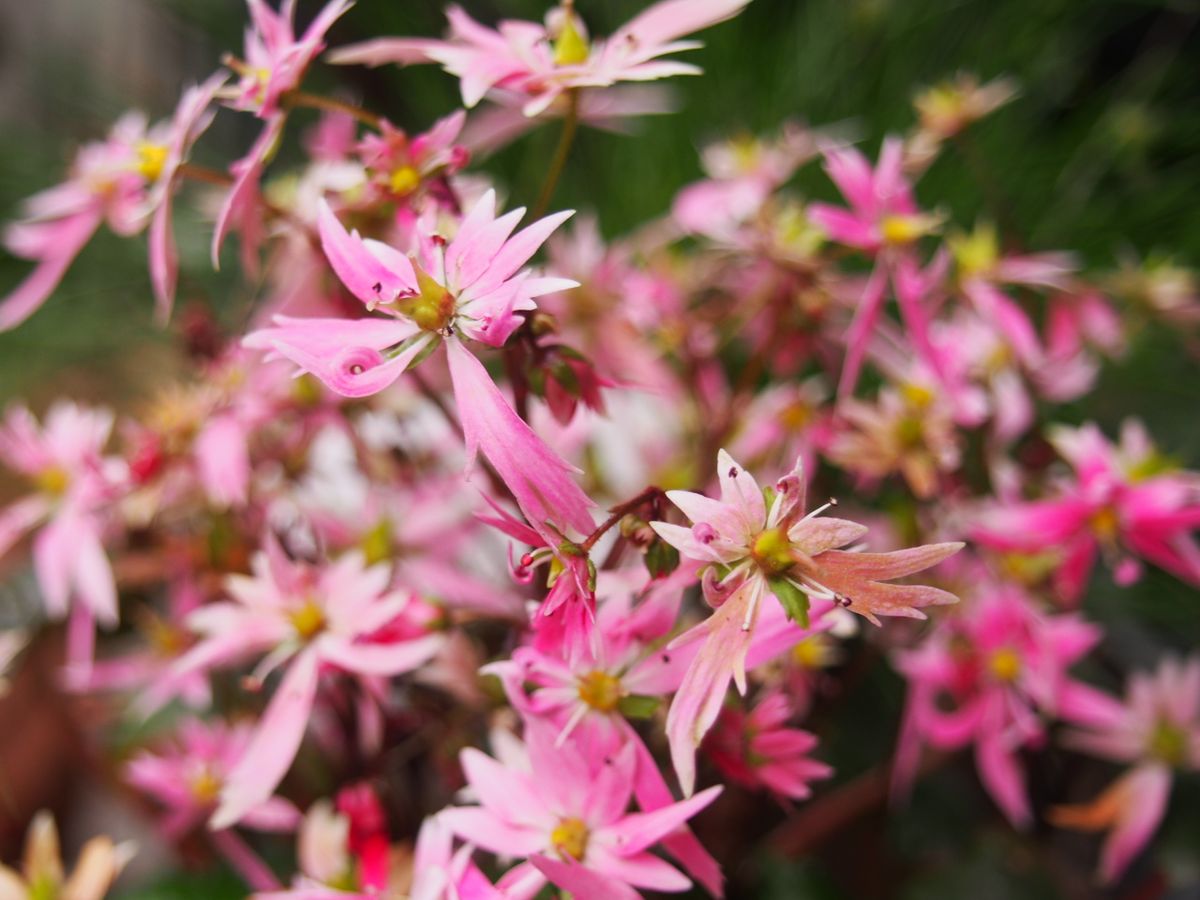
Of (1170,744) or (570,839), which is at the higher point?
(570,839)

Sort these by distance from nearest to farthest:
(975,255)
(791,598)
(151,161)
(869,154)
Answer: (791,598), (151,161), (975,255), (869,154)

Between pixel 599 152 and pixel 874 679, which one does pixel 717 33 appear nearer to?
pixel 599 152

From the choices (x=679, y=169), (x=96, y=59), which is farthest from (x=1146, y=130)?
(x=96, y=59)

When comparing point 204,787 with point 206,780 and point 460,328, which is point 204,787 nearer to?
point 206,780

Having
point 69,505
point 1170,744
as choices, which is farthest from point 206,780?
point 1170,744

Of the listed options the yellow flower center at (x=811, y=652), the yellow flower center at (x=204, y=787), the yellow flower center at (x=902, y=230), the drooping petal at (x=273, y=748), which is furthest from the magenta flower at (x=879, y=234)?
the yellow flower center at (x=204, y=787)

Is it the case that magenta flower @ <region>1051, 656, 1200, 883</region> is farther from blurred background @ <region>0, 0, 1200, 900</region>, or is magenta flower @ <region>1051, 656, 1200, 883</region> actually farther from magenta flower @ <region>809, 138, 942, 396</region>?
magenta flower @ <region>809, 138, 942, 396</region>

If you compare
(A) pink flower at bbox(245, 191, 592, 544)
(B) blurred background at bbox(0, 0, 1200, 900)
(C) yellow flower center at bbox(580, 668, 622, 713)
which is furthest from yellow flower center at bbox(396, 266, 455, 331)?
(B) blurred background at bbox(0, 0, 1200, 900)

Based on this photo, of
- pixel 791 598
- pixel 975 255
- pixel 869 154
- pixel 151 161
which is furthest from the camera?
pixel 869 154
